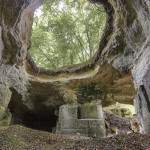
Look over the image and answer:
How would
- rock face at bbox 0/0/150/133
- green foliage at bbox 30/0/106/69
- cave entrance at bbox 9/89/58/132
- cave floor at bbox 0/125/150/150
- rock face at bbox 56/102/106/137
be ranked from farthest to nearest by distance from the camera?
green foliage at bbox 30/0/106/69, cave entrance at bbox 9/89/58/132, rock face at bbox 56/102/106/137, rock face at bbox 0/0/150/133, cave floor at bbox 0/125/150/150

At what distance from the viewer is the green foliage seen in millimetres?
13828

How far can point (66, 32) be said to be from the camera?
14.6m

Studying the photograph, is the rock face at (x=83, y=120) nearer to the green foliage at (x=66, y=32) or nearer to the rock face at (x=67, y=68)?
the rock face at (x=67, y=68)

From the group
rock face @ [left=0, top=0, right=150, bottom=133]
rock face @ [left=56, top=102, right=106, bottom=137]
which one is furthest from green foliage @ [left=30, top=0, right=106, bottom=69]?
rock face @ [left=56, top=102, right=106, bottom=137]

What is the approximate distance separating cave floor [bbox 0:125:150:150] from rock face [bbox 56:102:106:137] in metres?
3.36

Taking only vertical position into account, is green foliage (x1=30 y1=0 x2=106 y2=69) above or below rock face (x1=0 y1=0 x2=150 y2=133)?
above

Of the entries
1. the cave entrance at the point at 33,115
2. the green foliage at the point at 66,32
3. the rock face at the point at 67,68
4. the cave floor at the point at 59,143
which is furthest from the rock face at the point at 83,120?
the green foliage at the point at 66,32

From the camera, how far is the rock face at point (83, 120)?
27.5 feet

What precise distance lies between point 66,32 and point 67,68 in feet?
12.2

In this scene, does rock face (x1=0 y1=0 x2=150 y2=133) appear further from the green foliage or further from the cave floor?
the green foliage

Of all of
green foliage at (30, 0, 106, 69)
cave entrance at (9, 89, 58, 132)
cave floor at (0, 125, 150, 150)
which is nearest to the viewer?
cave floor at (0, 125, 150, 150)

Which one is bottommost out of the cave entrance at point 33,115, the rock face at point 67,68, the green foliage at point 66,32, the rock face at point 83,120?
the rock face at point 83,120

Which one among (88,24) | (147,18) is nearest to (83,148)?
(147,18)

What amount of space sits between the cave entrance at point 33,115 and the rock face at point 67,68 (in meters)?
0.04
